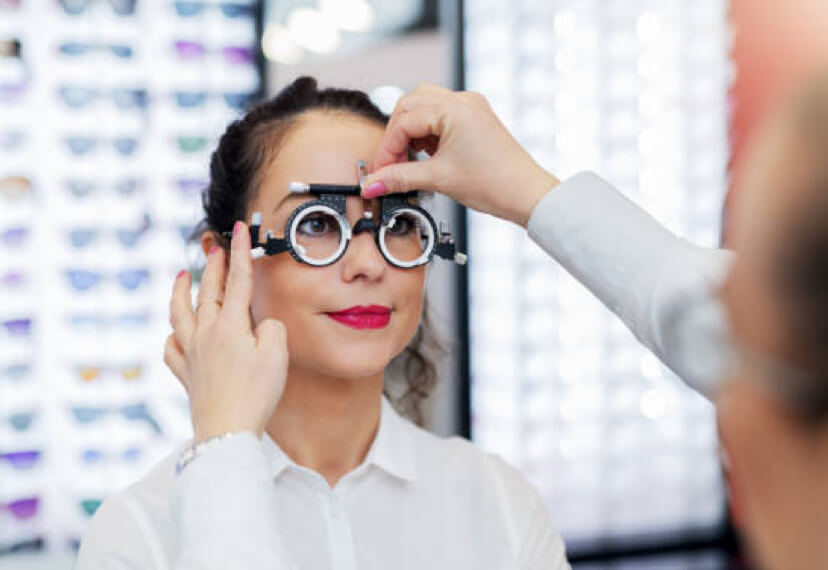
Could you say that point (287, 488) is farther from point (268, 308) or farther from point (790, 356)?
point (790, 356)

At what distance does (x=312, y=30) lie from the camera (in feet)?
8.27

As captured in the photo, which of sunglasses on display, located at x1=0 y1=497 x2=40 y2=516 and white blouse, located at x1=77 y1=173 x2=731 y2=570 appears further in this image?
sunglasses on display, located at x1=0 y1=497 x2=40 y2=516

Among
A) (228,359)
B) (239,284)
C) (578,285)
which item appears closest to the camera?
(228,359)

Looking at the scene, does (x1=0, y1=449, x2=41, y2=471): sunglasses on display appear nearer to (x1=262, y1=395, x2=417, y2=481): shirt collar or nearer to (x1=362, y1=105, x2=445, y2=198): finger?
(x1=262, y1=395, x2=417, y2=481): shirt collar

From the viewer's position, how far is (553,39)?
110 inches

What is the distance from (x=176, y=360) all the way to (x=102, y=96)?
5.04ft

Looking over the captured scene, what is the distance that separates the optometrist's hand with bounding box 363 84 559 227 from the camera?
41.8 inches

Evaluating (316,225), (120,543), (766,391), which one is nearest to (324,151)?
(316,225)

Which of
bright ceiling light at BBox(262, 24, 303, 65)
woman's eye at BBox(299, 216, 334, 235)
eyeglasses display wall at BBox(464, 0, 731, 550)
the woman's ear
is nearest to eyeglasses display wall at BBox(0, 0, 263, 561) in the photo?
bright ceiling light at BBox(262, 24, 303, 65)

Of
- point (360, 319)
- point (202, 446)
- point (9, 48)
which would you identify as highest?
point (9, 48)

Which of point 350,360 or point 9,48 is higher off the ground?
point 9,48

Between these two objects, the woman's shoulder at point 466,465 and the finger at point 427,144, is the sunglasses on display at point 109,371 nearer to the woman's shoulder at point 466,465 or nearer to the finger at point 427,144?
the woman's shoulder at point 466,465

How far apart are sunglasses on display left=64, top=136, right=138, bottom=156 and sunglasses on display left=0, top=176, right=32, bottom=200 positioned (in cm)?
15

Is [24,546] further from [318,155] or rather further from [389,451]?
[318,155]
